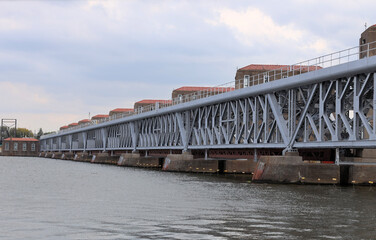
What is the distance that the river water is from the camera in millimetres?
18500

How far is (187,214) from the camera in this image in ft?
77.0

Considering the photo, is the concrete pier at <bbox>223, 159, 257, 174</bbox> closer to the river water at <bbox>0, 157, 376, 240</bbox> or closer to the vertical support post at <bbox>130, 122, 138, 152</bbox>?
the river water at <bbox>0, 157, 376, 240</bbox>

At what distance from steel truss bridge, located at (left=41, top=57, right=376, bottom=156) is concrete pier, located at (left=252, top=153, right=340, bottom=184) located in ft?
4.61

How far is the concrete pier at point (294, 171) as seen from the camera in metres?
39.1

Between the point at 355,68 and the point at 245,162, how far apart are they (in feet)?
98.3

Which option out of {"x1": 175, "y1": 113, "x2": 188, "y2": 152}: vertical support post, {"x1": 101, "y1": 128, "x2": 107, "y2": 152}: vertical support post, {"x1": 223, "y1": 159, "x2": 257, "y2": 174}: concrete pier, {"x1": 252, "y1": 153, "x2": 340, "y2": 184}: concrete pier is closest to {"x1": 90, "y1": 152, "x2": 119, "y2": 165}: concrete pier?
{"x1": 101, "y1": 128, "x2": 107, "y2": 152}: vertical support post

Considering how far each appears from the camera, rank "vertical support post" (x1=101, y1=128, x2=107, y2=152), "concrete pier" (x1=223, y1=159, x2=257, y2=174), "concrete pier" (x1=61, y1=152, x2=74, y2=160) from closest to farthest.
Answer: "concrete pier" (x1=223, y1=159, x2=257, y2=174) → "vertical support post" (x1=101, y1=128, x2=107, y2=152) → "concrete pier" (x1=61, y1=152, x2=74, y2=160)

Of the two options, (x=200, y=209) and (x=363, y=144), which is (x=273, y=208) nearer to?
(x=200, y=209)

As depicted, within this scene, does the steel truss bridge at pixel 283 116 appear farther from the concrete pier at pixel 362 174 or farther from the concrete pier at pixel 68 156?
the concrete pier at pixel 68 156

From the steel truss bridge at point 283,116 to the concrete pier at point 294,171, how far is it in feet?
4.61

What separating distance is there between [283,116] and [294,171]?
11536 millimetres

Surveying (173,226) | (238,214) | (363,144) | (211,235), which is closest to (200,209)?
(238,214)

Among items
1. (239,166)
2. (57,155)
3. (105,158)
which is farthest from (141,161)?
(57,155)

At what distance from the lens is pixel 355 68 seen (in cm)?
3431
